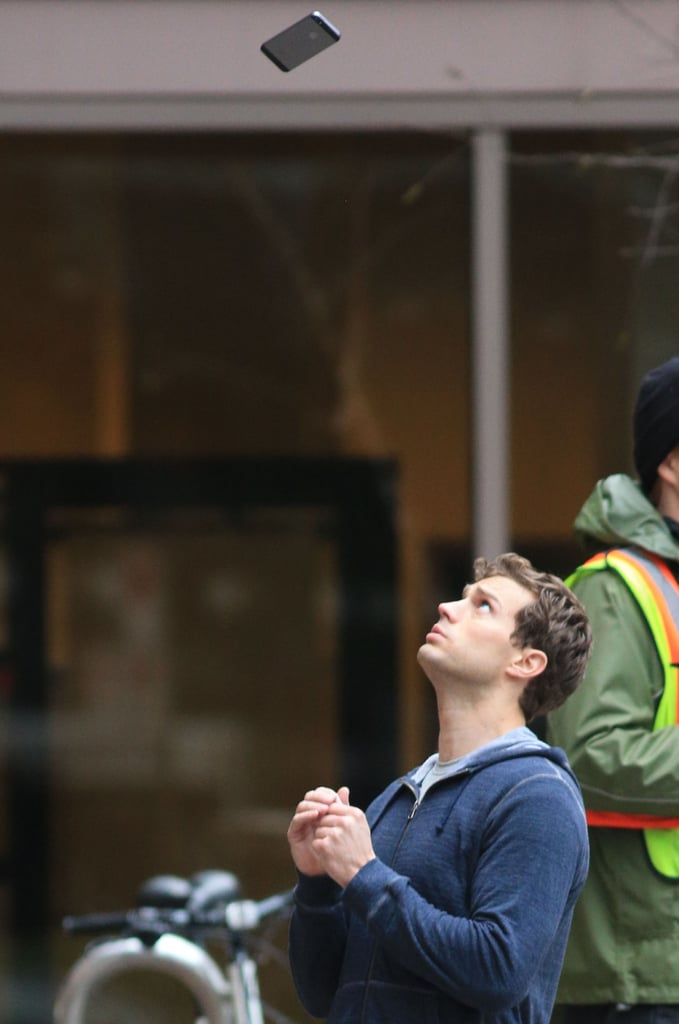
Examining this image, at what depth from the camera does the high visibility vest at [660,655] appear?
280 centimetres

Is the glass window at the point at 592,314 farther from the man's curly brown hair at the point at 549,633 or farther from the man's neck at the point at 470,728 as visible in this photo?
the man's neck at the point at 470,728

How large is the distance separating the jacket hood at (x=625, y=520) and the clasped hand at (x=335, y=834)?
1016mm

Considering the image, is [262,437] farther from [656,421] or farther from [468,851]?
[468,851]

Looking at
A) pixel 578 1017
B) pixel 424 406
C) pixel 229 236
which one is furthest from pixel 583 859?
pixel 229 236

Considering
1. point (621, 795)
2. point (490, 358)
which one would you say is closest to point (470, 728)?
point (621, 795)

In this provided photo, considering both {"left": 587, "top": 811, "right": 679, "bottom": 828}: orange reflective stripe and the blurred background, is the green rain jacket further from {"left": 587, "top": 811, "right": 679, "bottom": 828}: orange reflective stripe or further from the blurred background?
the blurred background

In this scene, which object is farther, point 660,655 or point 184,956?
point 184,956

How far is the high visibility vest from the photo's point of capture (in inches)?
110

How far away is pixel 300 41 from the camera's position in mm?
3725

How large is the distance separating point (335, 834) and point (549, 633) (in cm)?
42

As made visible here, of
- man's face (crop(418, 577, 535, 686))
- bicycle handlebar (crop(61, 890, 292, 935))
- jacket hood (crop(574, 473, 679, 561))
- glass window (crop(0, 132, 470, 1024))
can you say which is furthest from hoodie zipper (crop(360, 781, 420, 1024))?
glass window (crop(0, 132, 470, 1024))

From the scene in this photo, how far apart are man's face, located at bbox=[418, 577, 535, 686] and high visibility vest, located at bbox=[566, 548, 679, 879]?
2.15 ft

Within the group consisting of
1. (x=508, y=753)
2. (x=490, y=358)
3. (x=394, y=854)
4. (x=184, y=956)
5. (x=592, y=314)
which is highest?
(x=592, y=314)

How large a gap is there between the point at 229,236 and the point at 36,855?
214 cm
